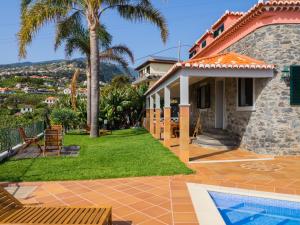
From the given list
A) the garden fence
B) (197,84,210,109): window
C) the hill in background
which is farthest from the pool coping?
the hill in background

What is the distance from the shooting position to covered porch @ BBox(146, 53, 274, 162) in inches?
373

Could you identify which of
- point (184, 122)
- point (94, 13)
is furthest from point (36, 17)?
point (184, 122)

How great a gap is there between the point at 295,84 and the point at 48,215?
9515 millimetres

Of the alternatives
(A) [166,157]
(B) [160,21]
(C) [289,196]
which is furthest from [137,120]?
(C) [289,196]

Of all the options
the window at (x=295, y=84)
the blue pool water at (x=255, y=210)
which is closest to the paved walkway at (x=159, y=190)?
the blue pool water at (x=255, y=210)

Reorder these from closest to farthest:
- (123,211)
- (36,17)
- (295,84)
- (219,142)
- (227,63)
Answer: (123,211) → (227,63) → (295,84) → (219,142) → (36,17)

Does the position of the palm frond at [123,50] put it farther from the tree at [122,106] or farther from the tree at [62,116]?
the tree at [62,116]

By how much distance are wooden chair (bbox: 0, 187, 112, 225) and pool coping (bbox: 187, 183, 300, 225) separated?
159 centimetres

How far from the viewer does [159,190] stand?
20.4 ft

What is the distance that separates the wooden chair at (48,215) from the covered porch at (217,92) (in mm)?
5929

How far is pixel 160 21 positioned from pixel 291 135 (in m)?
10.1

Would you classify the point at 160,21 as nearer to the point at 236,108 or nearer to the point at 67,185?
the point at 236,108

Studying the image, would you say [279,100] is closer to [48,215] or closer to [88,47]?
[48,215]

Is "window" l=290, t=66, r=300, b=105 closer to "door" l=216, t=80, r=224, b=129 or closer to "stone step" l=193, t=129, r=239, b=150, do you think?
"stone step" l=193, t=129, r=239, b=150
